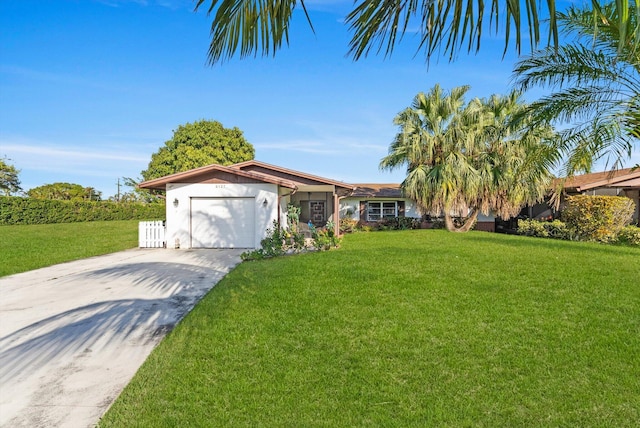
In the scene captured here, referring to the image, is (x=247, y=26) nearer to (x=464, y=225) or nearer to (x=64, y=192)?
(x=464, y=225)

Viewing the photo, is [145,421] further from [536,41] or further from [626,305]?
[626,305]

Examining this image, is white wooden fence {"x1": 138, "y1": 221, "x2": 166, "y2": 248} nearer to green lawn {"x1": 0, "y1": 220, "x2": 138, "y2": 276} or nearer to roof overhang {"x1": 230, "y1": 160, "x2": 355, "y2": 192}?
green lawn {"x1": 0, "y1": 220, "x2": 138, "y2": 276}

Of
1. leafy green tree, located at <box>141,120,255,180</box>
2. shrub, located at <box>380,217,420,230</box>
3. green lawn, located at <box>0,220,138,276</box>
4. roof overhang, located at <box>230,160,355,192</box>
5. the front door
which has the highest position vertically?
leafy green tree, located at <box>141,120,255,180</box>

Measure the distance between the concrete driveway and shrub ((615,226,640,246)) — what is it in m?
14.9

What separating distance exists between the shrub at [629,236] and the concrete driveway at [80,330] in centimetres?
1492

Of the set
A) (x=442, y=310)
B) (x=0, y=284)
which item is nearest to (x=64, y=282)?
(x=0, y=284)

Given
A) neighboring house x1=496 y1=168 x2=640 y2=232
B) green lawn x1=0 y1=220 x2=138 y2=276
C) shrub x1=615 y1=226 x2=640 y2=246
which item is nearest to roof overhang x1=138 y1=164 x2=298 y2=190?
green lawn x1=0 y1=220 x2=138 y2=276

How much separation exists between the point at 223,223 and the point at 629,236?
15790 millimetres

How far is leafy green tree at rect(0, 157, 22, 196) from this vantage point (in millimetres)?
34219

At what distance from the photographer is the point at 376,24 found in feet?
6.41

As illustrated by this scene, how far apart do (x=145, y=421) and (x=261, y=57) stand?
2829 mm

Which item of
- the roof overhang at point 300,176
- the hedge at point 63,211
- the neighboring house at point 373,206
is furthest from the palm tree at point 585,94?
the hedge at point 63,211

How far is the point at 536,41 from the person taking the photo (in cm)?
126

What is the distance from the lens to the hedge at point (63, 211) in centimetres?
2409
